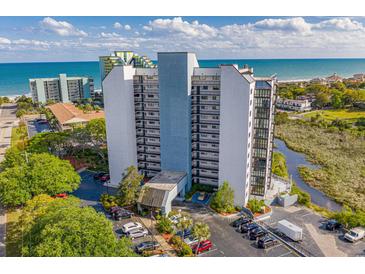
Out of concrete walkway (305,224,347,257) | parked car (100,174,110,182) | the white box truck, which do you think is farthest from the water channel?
parked car (100,174,110,182)

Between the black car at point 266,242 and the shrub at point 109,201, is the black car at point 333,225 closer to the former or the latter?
the black car at point 266,242

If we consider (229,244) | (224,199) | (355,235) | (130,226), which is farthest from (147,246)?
(355,235)

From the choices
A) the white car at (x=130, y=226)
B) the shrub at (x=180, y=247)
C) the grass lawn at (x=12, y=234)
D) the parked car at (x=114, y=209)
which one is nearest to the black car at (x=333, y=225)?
the shrub at (x=180, y=247)

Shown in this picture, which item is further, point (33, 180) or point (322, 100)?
point (322, 100)

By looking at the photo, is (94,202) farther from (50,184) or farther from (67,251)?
(67,251)

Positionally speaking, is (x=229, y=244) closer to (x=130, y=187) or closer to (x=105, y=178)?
(x=130, y=187)

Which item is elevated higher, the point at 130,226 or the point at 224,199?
the point at 224,199

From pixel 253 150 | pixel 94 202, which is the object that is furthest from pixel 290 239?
pixel 94 202
